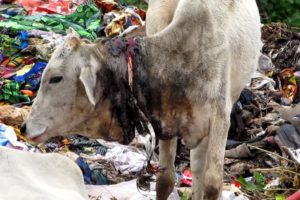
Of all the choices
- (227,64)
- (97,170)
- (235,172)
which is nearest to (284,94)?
(235,172)

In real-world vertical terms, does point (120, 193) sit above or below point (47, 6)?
below

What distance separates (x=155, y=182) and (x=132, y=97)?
1190 mm

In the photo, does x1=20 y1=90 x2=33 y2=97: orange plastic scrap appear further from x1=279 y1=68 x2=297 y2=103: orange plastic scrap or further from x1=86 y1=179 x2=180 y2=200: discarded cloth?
x1=279 y1=68 x2=297 y2=103: orange plastic scrap

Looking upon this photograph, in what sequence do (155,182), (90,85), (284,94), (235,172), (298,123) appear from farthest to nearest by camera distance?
(284,94)
(298,123)
(235,172)
(155,182)
(90,85)

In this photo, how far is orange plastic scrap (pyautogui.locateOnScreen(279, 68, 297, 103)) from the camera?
8359 mm

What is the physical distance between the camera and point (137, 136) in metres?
5.25

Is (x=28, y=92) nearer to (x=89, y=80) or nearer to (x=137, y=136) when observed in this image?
(x=137, y=136)

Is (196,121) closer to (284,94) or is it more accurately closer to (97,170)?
(97,170)

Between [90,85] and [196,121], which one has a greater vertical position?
[90,85]

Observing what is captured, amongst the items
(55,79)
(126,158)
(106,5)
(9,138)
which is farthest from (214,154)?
(106,5)

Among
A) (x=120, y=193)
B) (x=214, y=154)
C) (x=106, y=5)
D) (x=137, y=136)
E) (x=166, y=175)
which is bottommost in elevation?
(x=120, y=193)

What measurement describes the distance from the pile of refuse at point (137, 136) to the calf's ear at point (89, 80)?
0.94m

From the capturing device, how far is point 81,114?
14.1 ft

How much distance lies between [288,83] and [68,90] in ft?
16.1
